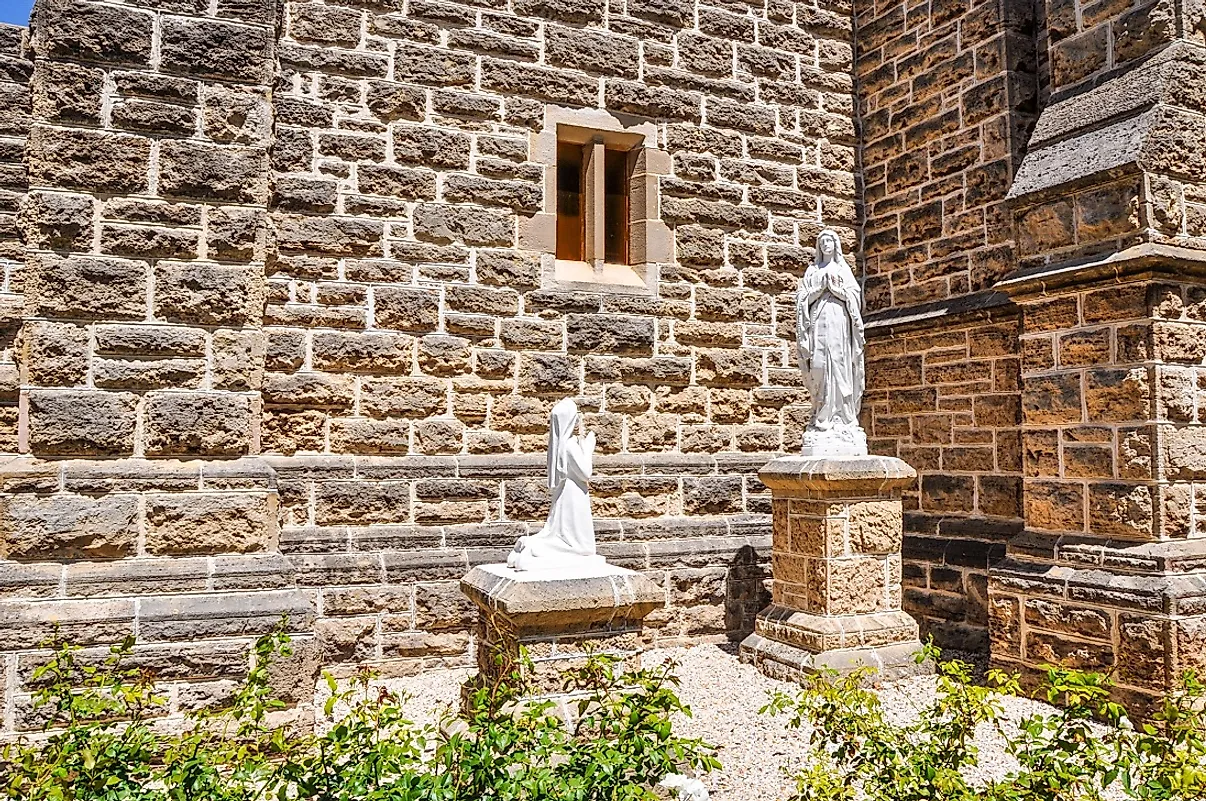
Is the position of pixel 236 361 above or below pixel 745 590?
above

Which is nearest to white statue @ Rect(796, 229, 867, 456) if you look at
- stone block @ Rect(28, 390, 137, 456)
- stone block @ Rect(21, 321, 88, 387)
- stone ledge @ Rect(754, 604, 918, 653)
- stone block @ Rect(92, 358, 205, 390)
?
stone ledge @ Rect(754, 604, 918, 653)

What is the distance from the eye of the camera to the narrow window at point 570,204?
7.56 m

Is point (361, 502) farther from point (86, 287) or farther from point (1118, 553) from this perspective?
point (1118, 553)

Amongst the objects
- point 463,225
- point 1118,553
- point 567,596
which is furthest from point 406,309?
point 1118,553

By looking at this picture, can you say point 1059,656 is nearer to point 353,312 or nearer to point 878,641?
point 878,641

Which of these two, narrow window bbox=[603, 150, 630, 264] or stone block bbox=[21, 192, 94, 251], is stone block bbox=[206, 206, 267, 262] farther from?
narrow window bbox=[603, 150, 630, 264]

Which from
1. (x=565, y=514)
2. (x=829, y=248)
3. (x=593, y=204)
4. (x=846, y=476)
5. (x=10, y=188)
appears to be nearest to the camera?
(x=565, y=514)

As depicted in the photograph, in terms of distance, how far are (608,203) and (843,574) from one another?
12.4 feet

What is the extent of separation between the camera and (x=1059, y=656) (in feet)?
19.2

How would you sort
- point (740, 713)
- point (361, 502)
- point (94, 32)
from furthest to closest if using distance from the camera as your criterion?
point (361, 502)
point (740, 713)
point (94, 32)

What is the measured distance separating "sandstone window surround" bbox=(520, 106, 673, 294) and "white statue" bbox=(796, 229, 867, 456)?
4.95 ft

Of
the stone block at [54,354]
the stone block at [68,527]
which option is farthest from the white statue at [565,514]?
the stone block at [54,354]

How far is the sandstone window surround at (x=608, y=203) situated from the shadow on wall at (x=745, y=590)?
2502 mm

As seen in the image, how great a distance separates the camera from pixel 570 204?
7648 millimetres
